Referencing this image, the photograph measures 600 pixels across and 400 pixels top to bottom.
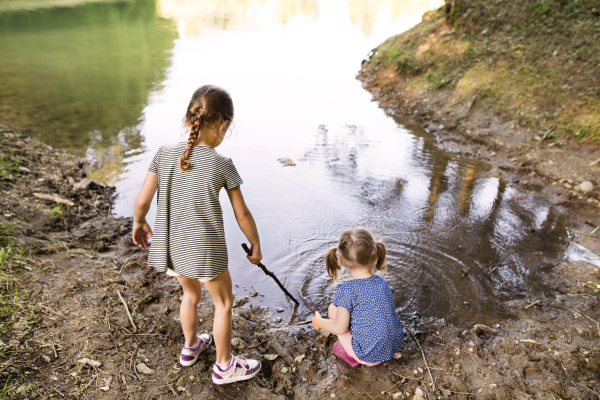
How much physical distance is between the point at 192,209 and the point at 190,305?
0.67 metres

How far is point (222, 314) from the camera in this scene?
2211mm

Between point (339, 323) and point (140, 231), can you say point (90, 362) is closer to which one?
point (140, 231)

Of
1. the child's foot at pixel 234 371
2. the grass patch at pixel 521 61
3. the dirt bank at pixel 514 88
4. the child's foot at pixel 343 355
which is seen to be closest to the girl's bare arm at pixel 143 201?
the child's foot at pixel 234 371

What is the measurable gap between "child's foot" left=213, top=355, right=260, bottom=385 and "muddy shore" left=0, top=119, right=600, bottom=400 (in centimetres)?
6

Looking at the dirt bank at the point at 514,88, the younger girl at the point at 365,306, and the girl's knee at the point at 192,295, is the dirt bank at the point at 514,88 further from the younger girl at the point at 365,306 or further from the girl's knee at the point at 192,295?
the girl's knee at the point at 192,295

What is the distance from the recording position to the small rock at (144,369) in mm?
2324

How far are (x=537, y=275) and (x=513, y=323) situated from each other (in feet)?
2.96

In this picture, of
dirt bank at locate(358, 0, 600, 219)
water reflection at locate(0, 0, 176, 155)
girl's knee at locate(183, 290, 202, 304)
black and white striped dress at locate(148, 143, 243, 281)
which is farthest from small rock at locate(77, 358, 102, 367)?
dirt bank at locate(358, 0, 600, 219)

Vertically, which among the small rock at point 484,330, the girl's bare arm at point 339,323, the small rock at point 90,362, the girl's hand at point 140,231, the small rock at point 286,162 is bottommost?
the small rock at point 484,330

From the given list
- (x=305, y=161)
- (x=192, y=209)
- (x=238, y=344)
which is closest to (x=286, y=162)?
(x=305, y=161)

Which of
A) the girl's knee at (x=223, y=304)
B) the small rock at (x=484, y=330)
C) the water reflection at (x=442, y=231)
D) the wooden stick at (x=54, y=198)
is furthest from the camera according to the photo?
the wooden stick at (x=54, y=198)

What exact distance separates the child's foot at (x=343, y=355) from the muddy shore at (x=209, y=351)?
0.15ft

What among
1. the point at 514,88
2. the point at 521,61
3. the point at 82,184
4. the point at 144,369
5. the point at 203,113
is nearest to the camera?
the point at 203,113

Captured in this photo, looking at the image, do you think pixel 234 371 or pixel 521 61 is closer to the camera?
pixel 234 371
